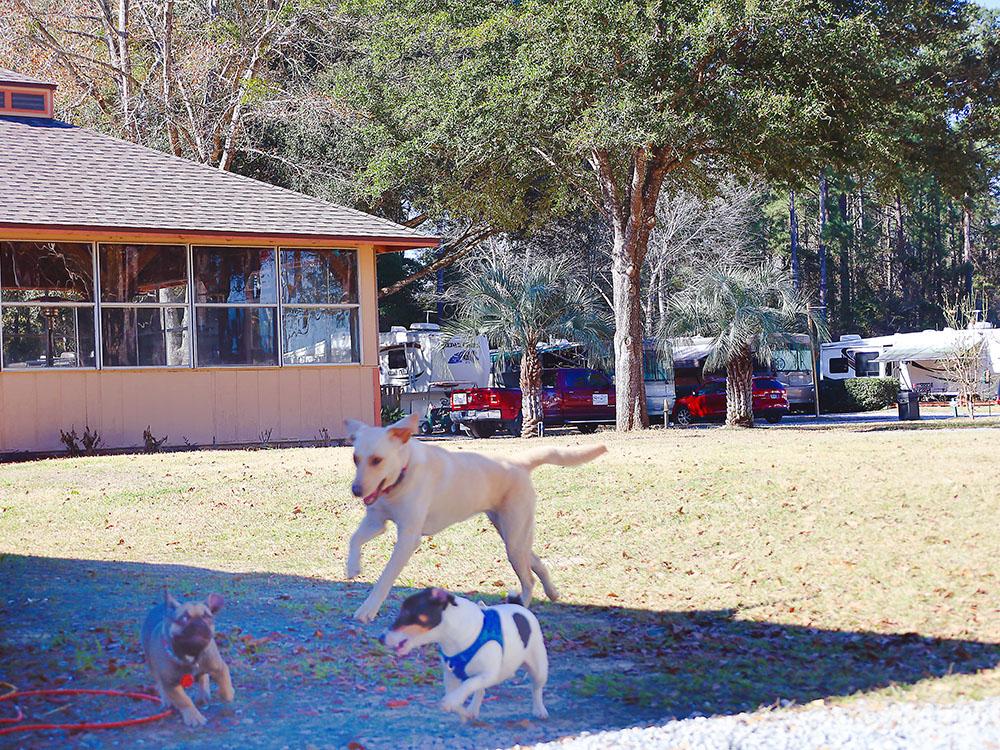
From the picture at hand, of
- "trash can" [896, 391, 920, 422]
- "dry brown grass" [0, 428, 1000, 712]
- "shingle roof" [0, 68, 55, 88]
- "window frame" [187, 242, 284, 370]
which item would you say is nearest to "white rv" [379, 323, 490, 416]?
"window frame" [187, 242, 284, 370]

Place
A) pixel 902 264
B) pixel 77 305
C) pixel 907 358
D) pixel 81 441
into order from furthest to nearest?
pixel 902 264 < pixel 907 358 < pixel 77 305 < pixel 81 441

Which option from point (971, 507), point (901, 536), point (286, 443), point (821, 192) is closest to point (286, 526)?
point (901, 536)

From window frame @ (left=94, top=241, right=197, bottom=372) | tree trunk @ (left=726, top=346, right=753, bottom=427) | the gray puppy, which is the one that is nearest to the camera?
the gray puppy

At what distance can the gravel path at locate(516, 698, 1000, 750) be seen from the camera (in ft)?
17.4

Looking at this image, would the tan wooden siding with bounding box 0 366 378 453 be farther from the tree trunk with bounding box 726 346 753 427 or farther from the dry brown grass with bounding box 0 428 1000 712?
the tree trunk with bounding box 726 346 753 427

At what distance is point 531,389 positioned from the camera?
22.9 m

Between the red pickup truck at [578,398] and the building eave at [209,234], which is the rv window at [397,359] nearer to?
the red pickup truck at [578,398]

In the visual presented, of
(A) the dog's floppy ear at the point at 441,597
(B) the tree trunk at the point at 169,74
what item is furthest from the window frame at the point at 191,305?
(A) the dog's floppy ear at the point at 441,597

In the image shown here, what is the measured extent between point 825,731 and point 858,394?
1321 inches

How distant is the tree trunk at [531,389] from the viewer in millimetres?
22625

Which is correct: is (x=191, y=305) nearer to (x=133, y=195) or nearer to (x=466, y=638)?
(x=133, y=195)

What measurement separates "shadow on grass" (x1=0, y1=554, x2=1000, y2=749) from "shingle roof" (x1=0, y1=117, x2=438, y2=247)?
32.6 feet

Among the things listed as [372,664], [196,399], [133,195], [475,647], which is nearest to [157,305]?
[196,399]

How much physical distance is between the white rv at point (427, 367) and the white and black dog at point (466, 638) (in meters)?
22.7
